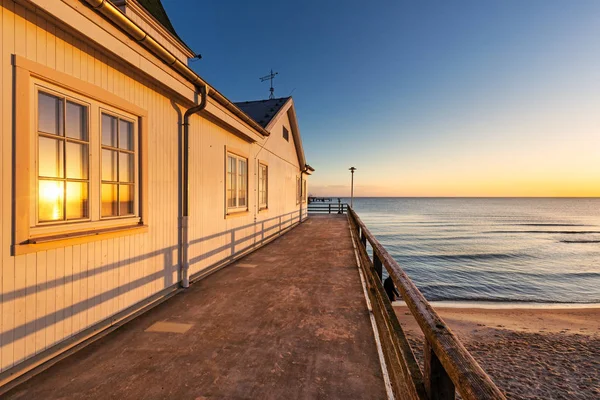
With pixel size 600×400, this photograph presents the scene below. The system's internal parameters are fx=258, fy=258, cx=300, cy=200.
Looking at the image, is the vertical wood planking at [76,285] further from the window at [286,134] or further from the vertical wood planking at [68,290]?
the window at [286,134]

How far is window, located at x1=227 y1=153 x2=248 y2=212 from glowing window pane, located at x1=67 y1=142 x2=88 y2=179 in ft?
12.0

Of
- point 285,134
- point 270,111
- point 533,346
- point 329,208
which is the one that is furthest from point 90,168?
point 329,208

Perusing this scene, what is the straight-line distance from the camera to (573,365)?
654 cm

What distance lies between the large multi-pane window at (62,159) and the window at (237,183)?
12.1ft

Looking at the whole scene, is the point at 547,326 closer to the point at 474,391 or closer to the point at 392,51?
Result: the point at 474,391

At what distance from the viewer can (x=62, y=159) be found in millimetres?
2627

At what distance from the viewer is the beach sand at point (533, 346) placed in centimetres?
573

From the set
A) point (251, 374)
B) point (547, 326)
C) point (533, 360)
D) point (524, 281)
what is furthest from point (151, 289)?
point (524, 281)

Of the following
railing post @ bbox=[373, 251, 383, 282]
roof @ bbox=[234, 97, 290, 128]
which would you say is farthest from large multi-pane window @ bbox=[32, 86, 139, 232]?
roof @ bbox=[234, 97, 290, 128]

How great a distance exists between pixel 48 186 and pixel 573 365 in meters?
11.1

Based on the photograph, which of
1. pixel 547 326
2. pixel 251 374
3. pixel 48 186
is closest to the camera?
pixel 251 374

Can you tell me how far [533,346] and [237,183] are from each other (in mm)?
9432

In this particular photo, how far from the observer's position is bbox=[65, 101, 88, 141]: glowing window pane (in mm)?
2697

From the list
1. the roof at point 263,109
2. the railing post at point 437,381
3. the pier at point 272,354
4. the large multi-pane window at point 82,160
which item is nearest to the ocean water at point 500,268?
the pier at point 272,354
